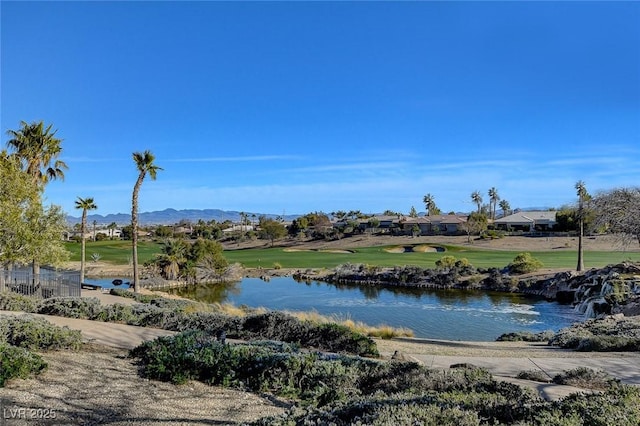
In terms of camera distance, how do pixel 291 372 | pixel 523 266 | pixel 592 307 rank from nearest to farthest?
pixel 291 372 → pixel 592 307 → pixel 523 266

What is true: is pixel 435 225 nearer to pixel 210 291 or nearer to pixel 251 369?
pixel 210 291

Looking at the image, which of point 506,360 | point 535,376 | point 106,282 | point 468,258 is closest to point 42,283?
point 506,360

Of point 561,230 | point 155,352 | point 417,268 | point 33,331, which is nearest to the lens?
point 155,352

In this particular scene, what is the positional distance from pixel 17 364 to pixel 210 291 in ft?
131

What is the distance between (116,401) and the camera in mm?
6266

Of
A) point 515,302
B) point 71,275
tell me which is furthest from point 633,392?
point 515,302

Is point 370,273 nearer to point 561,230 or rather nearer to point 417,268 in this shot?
point 417,268

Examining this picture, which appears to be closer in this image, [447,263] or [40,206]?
[40,206]

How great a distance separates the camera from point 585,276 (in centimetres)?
3875

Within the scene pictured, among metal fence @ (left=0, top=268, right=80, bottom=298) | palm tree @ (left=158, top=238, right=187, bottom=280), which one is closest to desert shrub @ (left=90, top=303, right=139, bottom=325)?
metal fence @ (left=0, top=268, right=80, bottom=298)

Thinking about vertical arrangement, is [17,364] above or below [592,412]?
below

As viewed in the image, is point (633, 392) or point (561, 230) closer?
point (633, 392)

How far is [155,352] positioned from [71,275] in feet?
56.6

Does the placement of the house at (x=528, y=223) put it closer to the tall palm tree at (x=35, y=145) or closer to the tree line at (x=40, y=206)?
the tree line at (x=40, y=206)
